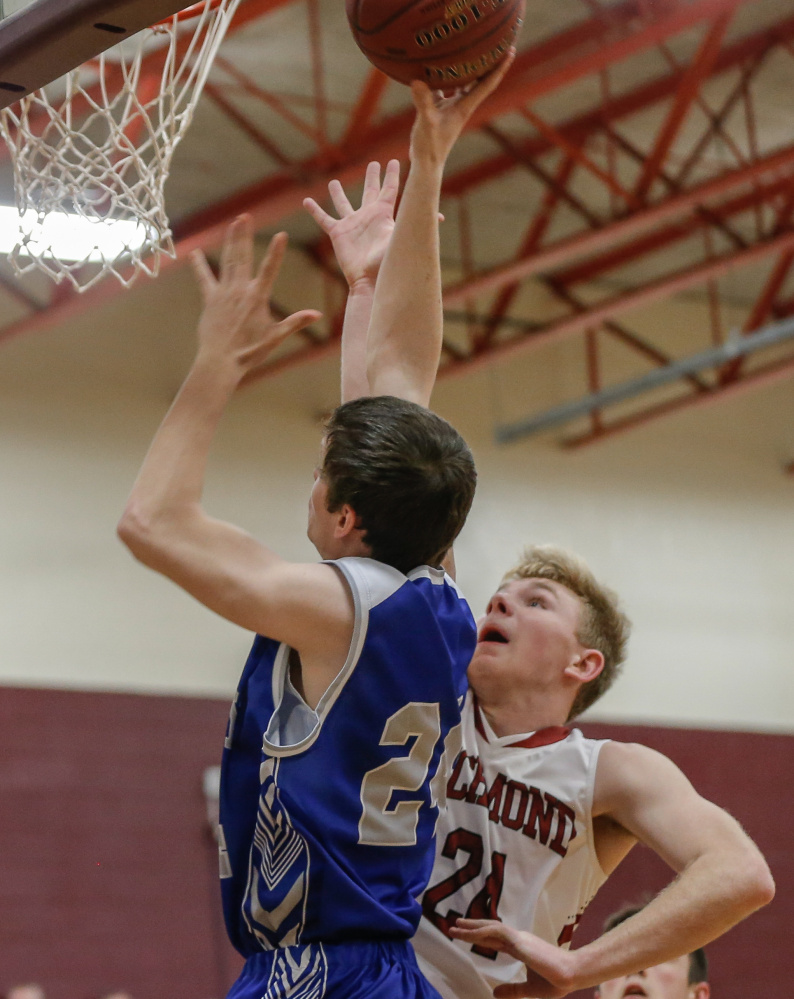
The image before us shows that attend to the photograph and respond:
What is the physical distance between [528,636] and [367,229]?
41.5 inches

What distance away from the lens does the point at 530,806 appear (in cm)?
307

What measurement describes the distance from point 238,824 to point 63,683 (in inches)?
281

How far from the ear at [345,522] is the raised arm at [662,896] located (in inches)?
32.6

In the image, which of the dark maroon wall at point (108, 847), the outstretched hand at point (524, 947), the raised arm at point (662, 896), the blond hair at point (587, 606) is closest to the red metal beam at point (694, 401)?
the dark maroon wall at point (108, 847)

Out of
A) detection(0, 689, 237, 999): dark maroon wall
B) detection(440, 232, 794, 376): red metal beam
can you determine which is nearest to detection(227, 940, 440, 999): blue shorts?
detection(0, 689, 237, 999): dark maroon wall

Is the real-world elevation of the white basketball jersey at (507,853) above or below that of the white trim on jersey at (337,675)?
below

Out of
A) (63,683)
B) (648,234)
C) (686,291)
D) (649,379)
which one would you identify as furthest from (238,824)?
(686,291)

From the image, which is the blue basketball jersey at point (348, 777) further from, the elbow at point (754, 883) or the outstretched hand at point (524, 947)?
the elbow at point (754, 883)

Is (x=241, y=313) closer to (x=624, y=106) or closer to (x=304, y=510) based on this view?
(x=304, y=510)

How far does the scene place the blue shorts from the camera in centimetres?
231

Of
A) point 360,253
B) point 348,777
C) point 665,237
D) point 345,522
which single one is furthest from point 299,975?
point 665,237

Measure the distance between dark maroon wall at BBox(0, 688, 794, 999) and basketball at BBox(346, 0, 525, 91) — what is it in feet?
16.1

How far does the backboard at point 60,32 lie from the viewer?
2.84m

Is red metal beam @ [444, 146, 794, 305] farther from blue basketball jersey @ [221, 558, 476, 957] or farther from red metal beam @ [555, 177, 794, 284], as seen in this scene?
blue basketball jersey @ [221, 558, 476, 957]
